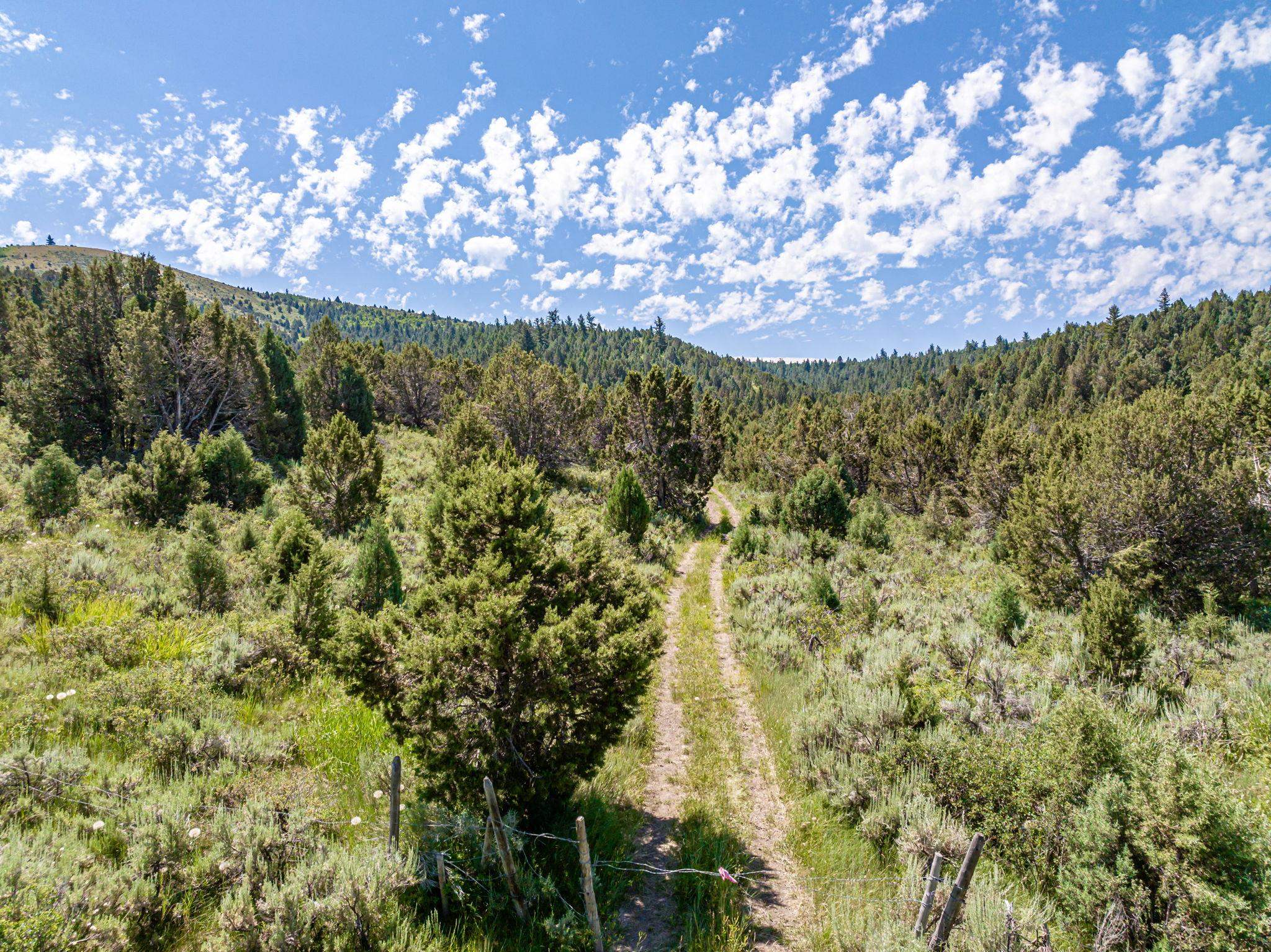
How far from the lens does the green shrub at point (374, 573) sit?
10859mm

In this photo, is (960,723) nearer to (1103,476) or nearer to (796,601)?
(796,601)

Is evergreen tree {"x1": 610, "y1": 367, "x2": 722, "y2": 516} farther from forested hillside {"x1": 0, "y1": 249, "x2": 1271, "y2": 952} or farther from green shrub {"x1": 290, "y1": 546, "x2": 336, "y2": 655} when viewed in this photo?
green shrub {"x1": 290, "y1": 546, "x2": 336, "y2": 655}

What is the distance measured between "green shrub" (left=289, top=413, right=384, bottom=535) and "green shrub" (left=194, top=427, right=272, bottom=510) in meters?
3.01

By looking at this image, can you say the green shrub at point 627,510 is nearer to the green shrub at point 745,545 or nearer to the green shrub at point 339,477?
the green shrub at point 745,545

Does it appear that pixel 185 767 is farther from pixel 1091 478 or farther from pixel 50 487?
pixel 1091 478

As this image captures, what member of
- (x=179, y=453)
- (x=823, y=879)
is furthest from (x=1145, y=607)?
(x=179, y=453)

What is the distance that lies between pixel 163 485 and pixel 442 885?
2002 cm

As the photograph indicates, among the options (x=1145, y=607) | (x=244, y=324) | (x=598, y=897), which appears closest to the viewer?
(x=598, y=897)

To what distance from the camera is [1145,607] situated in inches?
534

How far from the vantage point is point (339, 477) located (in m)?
19.8

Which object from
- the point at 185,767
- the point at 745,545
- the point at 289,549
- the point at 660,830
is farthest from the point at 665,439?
the point at 185,767

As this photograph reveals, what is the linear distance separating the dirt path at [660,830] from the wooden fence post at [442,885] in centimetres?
157

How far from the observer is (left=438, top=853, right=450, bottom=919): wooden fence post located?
425cm

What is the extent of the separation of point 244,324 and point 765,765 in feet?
137
